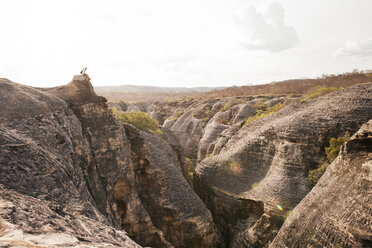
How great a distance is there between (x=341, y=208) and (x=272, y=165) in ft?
21.1

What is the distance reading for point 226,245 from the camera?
48.1 ft

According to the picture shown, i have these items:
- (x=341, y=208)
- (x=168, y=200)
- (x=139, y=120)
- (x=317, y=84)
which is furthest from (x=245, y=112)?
(x=341, y=208)

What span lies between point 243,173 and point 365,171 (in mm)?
7925

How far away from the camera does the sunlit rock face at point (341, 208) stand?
704 centimetres

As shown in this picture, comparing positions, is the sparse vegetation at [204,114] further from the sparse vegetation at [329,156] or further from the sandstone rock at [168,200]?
the sparse vegetation at [329,156]

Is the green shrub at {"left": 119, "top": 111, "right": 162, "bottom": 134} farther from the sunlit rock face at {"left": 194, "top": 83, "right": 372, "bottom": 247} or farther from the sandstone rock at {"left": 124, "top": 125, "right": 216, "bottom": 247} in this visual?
the sandstone rock at {"left": 124, "top": 125, "right": 216, "bottom": 247}

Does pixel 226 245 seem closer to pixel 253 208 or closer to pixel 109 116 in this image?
pixel 253 208

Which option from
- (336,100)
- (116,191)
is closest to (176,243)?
(116,191)

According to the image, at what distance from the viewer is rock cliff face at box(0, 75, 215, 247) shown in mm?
4109

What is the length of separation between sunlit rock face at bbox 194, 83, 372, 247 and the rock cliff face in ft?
9.14

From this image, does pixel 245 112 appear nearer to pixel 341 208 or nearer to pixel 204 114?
pixel 204 114

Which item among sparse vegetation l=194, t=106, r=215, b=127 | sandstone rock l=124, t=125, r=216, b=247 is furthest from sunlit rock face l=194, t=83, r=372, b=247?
sparse vegetation l=194, t=106, r=215, b=127

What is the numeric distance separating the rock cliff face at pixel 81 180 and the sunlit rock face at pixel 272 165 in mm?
2787

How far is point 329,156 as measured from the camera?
11992mm
